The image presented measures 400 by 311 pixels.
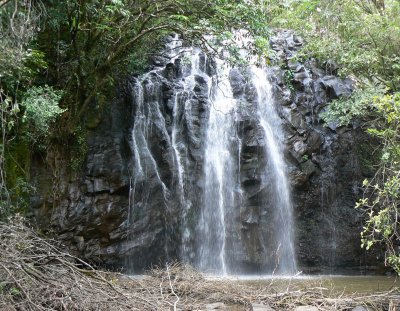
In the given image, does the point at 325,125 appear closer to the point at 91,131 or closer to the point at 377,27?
the point at 377,27

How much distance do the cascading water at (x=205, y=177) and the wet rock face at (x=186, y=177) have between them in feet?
0.11

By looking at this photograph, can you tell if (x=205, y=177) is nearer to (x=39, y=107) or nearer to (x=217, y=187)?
(x=217, y=187)

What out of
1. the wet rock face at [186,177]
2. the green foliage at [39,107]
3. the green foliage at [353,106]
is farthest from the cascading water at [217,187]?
the green foliage at [39,107]

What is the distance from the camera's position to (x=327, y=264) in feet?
40.3

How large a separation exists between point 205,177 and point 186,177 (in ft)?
1.90

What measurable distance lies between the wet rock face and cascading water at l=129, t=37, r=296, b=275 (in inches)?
1.3

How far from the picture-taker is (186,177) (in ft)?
37.1

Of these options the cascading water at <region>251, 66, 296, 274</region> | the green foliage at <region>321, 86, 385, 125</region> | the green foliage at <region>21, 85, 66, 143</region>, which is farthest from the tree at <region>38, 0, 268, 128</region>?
the cascading water at <region>251, 66, 296, 274</region>

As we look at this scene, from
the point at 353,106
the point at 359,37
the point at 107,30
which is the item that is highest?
the point at 359,37

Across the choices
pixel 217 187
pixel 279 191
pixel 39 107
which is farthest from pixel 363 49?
pixel 39 107

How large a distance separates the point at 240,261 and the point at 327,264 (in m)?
2.81

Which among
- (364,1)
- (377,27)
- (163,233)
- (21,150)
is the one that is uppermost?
(364,1)

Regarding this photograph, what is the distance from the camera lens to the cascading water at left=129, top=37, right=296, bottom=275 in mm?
10898

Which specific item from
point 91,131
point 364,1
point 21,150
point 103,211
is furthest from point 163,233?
point 364,1
